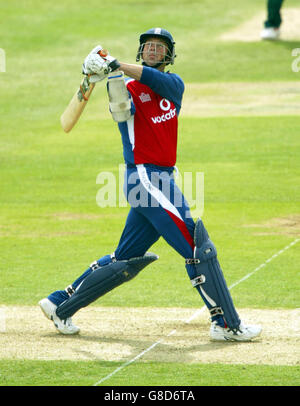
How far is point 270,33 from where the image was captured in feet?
87.6

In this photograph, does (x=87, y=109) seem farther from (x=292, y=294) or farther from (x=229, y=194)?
(x=292, y=294)

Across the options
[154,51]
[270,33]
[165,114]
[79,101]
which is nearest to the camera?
[79,101]

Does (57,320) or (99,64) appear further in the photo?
(57,320)

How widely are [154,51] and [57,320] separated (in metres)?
2.25

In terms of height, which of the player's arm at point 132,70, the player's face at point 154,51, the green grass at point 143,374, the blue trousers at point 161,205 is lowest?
the green grass at point 143,374

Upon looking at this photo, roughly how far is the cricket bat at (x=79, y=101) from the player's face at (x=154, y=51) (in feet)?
1.72

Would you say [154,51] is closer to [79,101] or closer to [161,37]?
[161,37]

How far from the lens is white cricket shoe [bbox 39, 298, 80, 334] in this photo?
286 inches

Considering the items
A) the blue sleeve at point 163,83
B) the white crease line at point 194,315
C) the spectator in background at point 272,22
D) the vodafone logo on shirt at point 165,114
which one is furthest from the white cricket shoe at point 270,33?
the vodafone logo on shirt at point 165,114

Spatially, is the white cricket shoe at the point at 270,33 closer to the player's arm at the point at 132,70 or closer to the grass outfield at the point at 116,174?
the grass outfield at the point at 116,174

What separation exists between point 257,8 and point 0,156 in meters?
17.5

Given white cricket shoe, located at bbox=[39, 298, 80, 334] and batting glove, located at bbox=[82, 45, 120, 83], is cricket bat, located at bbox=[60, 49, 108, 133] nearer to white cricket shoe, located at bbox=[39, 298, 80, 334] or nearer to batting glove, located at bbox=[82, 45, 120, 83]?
batting glove, located at bbox=[82, 45, 120, 83]

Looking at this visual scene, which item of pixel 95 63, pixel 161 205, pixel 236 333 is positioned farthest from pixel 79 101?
pixel 236 333

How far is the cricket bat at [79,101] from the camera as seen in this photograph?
6871 millimetres
